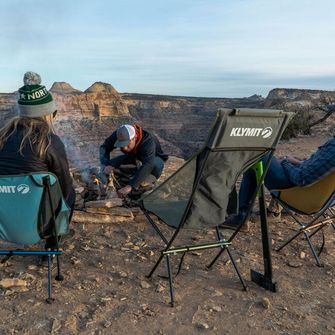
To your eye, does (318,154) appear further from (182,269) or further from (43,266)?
(43,266)

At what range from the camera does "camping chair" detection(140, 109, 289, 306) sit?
2.76 m

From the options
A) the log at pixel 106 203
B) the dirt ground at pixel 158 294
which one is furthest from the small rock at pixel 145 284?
the log at pixel 106 203

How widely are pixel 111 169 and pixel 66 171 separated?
1974 millimetres

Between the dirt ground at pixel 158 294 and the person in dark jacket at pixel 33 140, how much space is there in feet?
2.32

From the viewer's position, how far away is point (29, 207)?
2.93m

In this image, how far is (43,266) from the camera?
347 cm

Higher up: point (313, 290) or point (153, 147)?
point (153, 147)

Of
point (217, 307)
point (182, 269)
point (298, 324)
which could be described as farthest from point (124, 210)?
point (298, 324)

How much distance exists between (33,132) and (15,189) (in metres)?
0.39

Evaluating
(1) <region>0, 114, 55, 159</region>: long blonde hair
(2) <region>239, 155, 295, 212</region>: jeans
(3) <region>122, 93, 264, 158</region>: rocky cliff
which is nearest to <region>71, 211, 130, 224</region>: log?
(2) <region>239, 155, 295, 212</region>: jeans

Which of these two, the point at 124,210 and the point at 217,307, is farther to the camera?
the point at 124,210

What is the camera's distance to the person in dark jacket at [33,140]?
2977mm

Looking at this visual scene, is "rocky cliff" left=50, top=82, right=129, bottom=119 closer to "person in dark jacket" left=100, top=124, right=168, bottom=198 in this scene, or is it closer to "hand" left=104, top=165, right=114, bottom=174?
"person in dark jacket" left=100, top=124, right=168, bottom=198

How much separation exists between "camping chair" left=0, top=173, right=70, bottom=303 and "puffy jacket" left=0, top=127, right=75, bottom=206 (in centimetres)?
14
